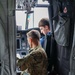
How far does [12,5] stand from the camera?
2.53 meters

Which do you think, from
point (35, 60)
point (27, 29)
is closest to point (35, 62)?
point (35, 60)

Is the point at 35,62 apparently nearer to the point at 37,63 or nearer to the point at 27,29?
the point at 37,63

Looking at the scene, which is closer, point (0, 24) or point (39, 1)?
point (0, 24)

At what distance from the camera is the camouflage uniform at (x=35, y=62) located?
3.48 metres

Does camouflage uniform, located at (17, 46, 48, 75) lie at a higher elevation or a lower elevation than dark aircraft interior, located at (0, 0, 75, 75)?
lower

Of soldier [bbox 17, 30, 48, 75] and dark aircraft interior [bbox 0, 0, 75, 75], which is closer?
dark aircraft interior [bbox 0, 0, 75, 75]

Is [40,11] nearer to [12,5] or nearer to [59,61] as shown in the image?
[59,61]

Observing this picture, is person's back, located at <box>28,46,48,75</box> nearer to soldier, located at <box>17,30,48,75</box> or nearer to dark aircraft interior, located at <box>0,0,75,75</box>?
soldier, located at <box>17,30,48,75</box>

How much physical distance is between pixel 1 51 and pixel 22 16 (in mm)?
2688

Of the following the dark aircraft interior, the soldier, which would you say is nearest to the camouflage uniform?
the soldier

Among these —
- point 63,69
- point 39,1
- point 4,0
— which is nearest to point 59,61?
point 63,69

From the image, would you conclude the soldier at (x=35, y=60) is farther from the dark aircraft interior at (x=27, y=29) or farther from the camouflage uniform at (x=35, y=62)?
the dark aircraft interior at (x=27, y=29)

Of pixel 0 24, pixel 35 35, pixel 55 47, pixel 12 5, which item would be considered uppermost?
pixel 12 5

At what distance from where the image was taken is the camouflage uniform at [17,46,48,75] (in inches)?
137
